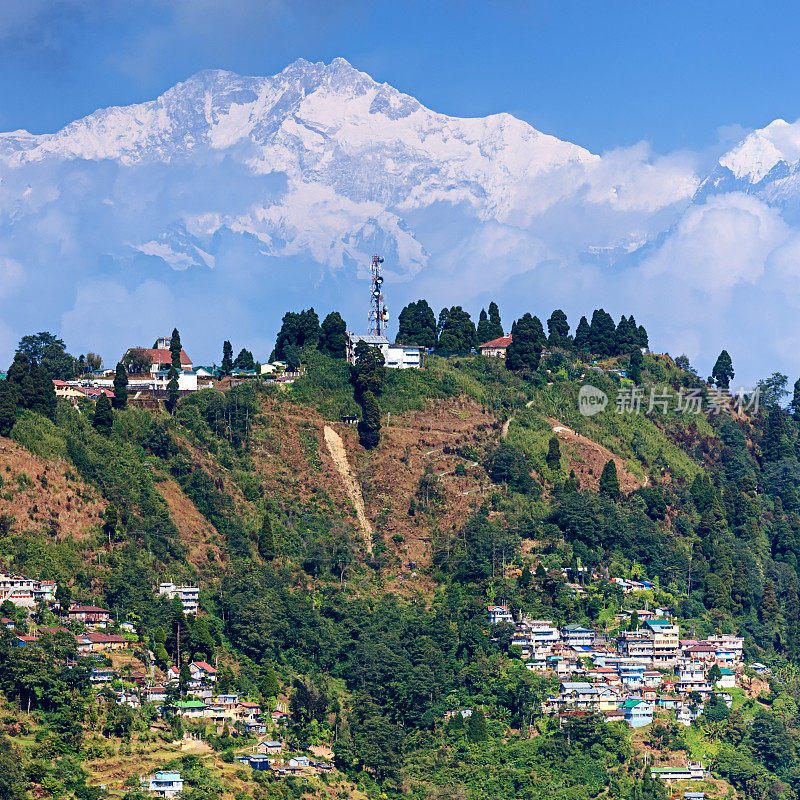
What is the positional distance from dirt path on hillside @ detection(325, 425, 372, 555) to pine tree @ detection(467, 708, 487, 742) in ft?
64.8

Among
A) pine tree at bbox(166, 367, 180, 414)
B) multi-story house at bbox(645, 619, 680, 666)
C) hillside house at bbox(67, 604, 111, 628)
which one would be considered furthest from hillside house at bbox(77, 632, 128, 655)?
multi-story house at bbox(645, 619, 680, 666)

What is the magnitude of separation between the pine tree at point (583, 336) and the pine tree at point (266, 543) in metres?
43.0

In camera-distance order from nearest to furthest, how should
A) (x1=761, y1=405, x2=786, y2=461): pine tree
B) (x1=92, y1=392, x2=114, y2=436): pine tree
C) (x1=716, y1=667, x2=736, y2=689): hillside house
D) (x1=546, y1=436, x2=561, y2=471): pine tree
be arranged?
(x1=716, y1=667, x2=736, y2=689): hillside house < (x1=92, y1=392, x2=114, y2=436): pine tree < (x1=546, y1=436, x2=561, y2=471): pine tree < (x1=761, y1=405, x2=786, y2=461): pine tree

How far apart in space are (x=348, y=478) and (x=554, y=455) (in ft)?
49.8

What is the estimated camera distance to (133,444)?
118 meters

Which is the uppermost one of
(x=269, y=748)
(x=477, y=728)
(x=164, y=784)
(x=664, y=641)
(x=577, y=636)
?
(x=577, y=636)

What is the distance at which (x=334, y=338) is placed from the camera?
132750 millimetres

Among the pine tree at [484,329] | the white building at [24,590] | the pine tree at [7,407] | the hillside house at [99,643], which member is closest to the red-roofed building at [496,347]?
the pine tree at [484,329]

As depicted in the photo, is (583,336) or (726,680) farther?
(583,336)

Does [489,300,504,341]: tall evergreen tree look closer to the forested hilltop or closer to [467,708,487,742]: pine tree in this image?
the forested hilltop

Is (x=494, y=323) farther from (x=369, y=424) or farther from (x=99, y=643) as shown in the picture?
(x=99, y=643)

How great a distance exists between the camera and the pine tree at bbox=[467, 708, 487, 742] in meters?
103

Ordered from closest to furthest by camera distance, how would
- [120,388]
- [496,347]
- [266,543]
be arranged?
[266,543], [120,388], [496,347]

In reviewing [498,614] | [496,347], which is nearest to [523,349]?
[496,347]
